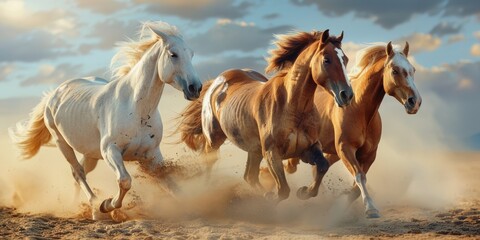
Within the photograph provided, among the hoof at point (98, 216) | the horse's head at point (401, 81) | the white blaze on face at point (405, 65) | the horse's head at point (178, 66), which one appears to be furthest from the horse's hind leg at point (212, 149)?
the white blaze on face at point (405, 65)

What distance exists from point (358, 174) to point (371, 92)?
3.44 ft

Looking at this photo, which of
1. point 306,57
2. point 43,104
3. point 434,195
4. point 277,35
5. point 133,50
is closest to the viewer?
point 306,57

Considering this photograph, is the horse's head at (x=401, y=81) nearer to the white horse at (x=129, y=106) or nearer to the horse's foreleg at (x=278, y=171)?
the horse's foreleg at (x=278, y=171)

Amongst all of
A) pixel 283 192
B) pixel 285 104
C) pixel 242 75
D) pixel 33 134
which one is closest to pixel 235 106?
pixel 242 75

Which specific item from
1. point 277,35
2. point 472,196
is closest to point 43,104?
point 277,35

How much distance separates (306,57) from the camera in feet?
27.0

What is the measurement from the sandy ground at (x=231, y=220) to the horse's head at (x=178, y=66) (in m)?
1.33

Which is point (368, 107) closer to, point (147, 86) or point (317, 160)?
point (317, 160)

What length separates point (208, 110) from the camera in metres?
10.2

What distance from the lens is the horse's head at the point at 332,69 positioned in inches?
307

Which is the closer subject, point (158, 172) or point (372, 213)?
point (372, 213)

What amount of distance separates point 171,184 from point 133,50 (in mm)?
1613

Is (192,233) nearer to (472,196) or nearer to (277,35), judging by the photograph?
(277,35)

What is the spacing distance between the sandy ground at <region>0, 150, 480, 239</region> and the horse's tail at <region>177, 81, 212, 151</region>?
147 cm
